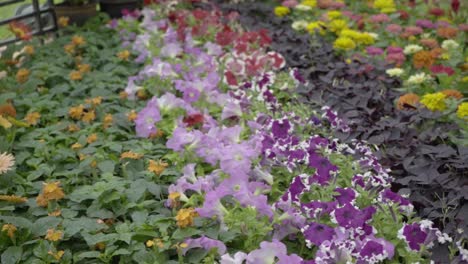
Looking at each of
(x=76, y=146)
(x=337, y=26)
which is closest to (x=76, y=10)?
(x=337, y=26)

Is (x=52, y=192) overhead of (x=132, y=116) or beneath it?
overhead

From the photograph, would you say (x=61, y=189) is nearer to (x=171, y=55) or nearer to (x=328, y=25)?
(x=171, y=55)

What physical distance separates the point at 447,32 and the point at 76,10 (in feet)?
10.2

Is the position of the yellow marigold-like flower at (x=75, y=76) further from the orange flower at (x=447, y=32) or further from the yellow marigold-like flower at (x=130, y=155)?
the orange flower at (x=447, y=32)

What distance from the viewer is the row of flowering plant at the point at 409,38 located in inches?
142

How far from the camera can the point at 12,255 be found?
7.38ft

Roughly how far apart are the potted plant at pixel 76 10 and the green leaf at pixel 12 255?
12.0 ft

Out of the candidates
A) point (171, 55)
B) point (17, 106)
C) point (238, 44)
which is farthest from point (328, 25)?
point (17, 106)

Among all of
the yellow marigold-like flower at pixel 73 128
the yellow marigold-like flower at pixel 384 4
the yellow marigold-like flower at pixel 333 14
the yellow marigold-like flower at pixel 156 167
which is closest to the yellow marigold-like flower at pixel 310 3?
the yellow marigold-like flower at pixel 333 14

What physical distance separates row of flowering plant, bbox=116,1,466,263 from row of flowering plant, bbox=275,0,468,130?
0.59m

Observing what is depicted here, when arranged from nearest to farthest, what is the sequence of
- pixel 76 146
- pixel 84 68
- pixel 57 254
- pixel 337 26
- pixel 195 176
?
pixel 57 254, pixel 195 176, pixel 76 146, pixel 84 68, pixel 337 26

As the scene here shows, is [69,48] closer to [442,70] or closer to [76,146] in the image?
[76,146]

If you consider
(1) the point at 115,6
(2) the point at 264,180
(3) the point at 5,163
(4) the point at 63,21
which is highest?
(3) the point at 5,163

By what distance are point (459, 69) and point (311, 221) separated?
2111mm
